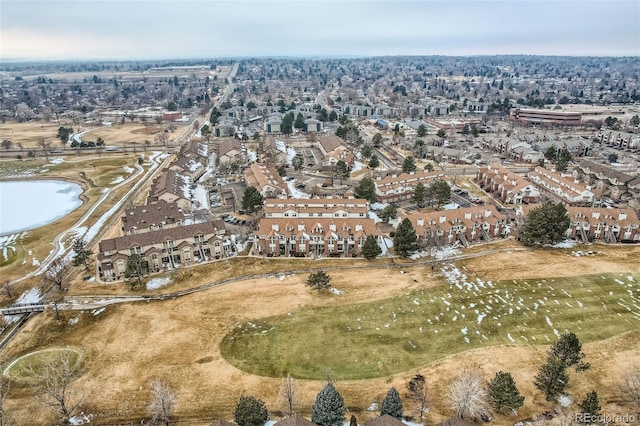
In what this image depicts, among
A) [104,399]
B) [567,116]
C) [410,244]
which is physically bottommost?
[104,399]

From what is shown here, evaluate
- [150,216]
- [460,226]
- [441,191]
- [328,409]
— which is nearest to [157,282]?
[150,216]

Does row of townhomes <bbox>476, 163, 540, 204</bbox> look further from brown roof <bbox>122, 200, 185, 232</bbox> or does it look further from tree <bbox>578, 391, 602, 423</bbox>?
brown roof <bbox>122, 200, 185, 232</bbox>

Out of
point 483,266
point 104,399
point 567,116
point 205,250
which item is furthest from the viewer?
point 567,116

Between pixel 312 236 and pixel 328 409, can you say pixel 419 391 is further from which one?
pixel 312 236

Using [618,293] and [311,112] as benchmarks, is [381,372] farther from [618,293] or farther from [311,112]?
[311,112]

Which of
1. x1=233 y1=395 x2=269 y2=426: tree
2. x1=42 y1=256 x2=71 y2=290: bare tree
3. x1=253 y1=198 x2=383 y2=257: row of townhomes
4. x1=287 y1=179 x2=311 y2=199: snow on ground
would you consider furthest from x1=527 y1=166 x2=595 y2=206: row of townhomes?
x1=42 y1=256 x2=71 y2=290: bare tree

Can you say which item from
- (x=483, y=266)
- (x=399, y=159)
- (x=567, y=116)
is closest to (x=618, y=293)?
(x=483, y=266)
